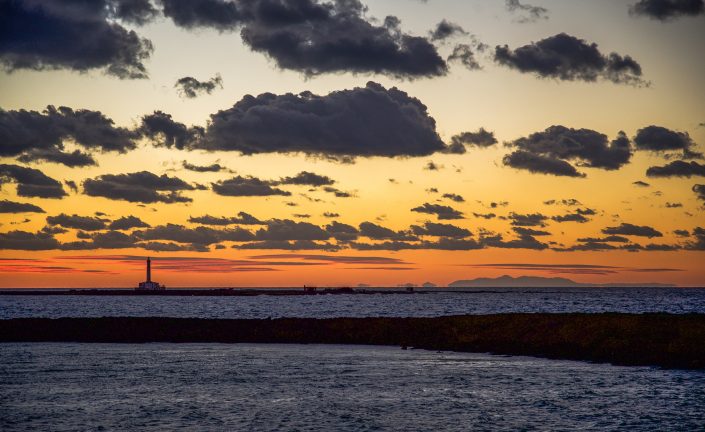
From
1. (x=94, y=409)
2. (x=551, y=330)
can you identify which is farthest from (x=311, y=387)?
(x=551, y=330)

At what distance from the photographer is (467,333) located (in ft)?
235

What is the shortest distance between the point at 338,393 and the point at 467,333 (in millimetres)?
32868

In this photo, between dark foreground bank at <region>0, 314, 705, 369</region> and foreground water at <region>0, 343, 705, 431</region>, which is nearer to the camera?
foreground water at <region>0, 343, 705, 431</region>

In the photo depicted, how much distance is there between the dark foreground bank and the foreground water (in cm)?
460

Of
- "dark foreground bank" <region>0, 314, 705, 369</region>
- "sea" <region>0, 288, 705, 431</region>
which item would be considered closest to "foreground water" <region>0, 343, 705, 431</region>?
"sea" <region>0, 288, 705, 431</region>

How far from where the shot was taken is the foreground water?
108 feet

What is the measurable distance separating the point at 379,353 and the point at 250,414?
30494 mm

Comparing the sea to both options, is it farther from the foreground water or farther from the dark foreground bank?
the dark foreground bank

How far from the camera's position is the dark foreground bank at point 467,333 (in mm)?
55719

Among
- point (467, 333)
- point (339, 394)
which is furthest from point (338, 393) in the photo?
point (467, 333)

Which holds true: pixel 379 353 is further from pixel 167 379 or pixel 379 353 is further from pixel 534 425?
pixel 534 425

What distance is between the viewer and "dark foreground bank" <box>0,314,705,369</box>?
183 feet

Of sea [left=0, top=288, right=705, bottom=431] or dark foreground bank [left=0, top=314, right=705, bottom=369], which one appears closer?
sea [left=0, top=288, right=705, bottom=431]

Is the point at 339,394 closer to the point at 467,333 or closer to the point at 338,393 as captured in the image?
the point at 338,393
